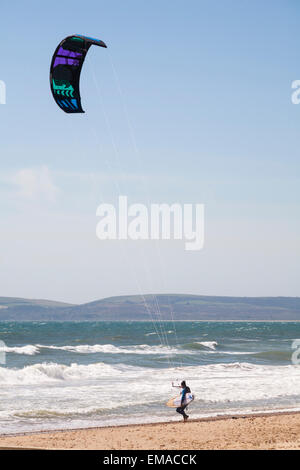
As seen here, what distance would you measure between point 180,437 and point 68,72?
841 centimetres

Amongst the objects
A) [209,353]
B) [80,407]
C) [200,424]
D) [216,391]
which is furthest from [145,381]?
[209,353]

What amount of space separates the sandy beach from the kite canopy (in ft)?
22.5

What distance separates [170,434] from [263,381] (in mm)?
10483

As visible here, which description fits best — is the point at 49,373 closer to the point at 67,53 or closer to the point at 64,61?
the point at 64,61

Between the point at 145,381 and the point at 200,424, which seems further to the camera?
the point at 145,381

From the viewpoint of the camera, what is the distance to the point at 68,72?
13867 mm

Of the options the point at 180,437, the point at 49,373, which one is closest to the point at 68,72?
the point at 180,437

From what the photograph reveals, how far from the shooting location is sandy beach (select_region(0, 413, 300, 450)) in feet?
34.2

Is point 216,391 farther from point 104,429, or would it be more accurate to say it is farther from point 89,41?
point 89,41

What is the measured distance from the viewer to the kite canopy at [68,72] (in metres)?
13.2

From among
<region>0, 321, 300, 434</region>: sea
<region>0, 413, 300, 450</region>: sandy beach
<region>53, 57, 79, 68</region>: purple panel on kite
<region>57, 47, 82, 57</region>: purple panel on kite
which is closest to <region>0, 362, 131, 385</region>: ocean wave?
<region>0, 321, 300, 434</region>: sea
